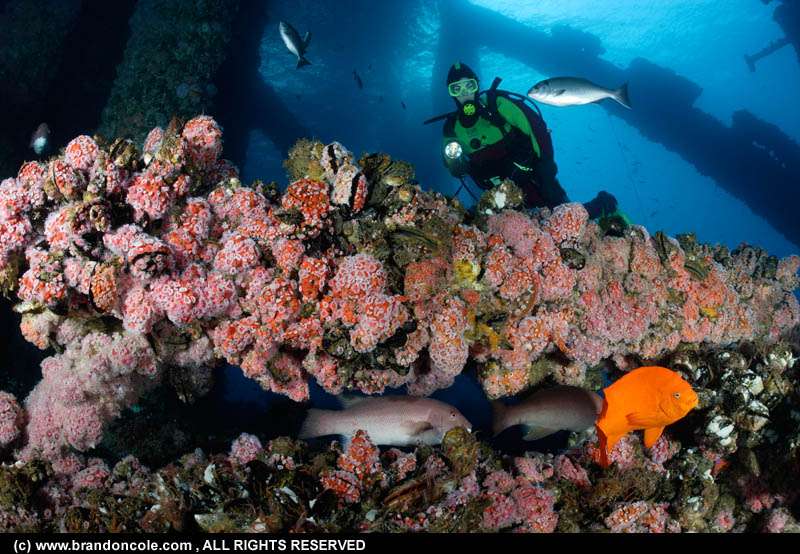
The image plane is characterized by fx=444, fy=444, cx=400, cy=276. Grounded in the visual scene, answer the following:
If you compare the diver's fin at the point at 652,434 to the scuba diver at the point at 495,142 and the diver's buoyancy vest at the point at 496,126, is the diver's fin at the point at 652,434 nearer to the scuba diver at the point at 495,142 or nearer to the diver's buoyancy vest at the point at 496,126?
the scuba diver at the point at 495,142

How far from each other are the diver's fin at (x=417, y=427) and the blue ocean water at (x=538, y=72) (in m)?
6.32

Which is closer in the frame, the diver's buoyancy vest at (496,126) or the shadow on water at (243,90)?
the diver's buoyancy vest at (496,126)

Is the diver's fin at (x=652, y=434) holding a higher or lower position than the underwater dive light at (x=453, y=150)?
higher

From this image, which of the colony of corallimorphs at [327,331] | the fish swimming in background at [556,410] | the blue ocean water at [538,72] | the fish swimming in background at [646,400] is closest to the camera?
the colony of corallimorphs at [327,331]

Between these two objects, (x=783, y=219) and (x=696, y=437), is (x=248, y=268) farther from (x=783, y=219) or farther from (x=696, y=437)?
(x=783, y=219)

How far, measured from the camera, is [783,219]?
22172 mm

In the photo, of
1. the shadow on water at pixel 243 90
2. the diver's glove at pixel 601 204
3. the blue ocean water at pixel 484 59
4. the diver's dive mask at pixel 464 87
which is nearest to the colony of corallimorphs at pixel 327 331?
the diver's dive mask at pixel 464 87

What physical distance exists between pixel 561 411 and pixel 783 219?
85.9 feet

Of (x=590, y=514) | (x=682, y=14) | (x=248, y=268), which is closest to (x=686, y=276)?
(x=590, y=514)

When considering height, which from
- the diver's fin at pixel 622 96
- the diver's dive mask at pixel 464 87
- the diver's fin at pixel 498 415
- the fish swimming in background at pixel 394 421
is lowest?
Answer: the fish swimming in background at pixel 394 421

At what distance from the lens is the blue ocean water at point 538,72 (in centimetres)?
2306

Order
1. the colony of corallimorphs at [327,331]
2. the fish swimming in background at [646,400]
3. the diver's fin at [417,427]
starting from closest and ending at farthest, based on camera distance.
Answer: the colony of corallimorphs at [327,331] → the fish swimming in background at [646,400] → the diver's fin at [417,427]

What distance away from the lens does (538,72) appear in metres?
43.8

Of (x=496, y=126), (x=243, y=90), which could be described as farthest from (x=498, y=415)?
(x=243, y=90)
